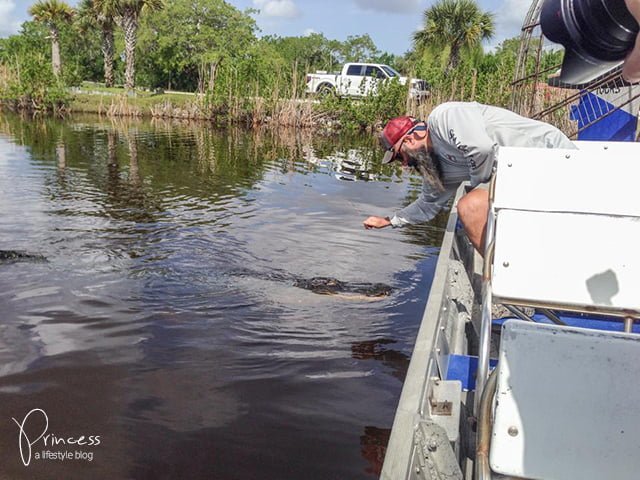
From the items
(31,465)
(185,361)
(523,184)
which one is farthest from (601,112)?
(31,465)

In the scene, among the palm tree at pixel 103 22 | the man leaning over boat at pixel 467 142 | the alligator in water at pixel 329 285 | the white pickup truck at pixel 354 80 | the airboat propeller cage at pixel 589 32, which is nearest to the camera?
the airboat propeller cage at pixel 589 32

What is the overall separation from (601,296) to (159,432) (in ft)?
7.66

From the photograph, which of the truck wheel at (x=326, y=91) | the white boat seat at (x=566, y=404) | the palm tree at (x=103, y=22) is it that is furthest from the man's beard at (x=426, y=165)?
the palm tree at (x=103, y=22)

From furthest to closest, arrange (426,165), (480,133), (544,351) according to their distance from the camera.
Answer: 1. (426,165)
2. (480,133)
3. (544,351)

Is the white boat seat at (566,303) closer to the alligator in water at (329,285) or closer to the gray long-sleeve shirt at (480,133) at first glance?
the gray long-sleeve shirt at (480,133)

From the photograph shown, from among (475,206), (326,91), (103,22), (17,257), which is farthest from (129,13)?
(475,206)

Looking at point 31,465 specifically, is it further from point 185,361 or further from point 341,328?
point 341,328

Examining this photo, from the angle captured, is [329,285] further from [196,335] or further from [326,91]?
[326,91]

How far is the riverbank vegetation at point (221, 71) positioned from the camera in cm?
2205

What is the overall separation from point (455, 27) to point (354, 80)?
786cm

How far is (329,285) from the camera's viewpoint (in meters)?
5.63

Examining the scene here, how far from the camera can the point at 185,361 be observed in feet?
12.8

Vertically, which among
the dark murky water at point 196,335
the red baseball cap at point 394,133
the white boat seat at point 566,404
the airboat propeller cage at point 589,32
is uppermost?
the airboat propeller cage at point 589,32

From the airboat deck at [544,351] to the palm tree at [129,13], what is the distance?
3505 centimetres
